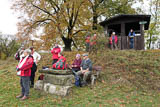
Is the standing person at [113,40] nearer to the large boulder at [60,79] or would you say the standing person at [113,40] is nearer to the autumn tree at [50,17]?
the autumn tree at [50,17]

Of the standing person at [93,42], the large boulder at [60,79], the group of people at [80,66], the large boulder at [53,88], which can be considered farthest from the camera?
the standing person at [93,42]

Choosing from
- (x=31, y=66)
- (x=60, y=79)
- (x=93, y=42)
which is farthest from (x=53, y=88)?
(x=93, y=42)

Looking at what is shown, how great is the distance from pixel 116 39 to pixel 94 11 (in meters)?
6.61

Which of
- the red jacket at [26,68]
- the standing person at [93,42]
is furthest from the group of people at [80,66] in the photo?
the standing person at [93,42]

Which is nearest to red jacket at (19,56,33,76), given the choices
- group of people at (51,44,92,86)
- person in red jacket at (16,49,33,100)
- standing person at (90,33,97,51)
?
person in red jacket at (16,49,33,100)

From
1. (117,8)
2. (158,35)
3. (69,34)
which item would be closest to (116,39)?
(69,34)

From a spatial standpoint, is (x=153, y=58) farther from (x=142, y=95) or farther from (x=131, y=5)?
(x=131, y=5)

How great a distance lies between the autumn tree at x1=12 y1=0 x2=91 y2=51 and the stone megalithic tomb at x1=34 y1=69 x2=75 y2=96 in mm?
9181

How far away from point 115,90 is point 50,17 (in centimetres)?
1234

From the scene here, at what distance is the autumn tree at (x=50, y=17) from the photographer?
13.8m

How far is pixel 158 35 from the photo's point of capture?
32.3 meters

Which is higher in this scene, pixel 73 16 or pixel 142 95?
pixel 73 16

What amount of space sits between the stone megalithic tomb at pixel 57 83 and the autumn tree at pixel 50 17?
9181mm

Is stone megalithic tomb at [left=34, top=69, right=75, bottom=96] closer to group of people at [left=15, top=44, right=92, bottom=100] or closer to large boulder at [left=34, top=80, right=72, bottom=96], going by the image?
large boulder at [left=34, top=80, right=72, bottom=96]
